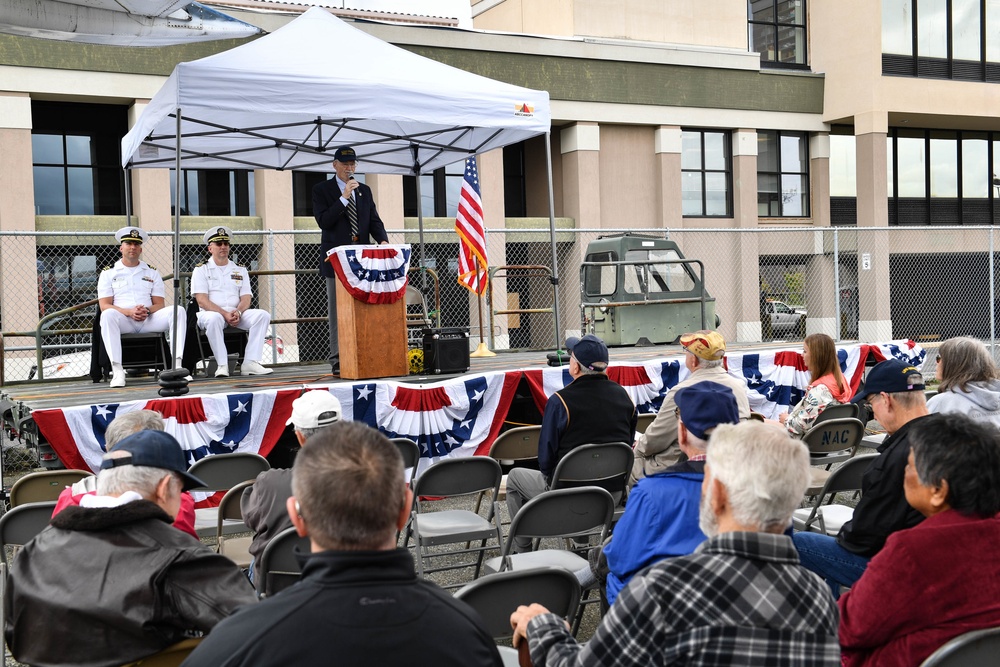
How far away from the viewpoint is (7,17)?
7023 millimetres

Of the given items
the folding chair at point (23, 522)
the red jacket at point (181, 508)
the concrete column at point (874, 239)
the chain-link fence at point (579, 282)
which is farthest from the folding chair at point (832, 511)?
the concrete column at point (874, 239)

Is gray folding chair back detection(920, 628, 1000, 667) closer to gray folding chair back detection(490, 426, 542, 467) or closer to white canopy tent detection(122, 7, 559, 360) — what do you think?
gray folding chair back detection(490, 426, 542, 467)

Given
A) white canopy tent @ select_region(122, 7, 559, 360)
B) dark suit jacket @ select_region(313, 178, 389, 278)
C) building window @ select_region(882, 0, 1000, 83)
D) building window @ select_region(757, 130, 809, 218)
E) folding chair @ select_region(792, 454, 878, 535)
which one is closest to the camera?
folding chair @ select_region(792, 454, 878, 535)

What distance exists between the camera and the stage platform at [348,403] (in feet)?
21.8

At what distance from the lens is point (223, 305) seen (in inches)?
360

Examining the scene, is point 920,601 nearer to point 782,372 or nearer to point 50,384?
point 782,372

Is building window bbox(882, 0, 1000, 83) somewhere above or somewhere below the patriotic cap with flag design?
above

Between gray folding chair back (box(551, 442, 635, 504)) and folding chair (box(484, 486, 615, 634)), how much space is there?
0.84 meters

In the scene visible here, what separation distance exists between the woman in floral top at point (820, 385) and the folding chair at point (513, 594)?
13.6ft

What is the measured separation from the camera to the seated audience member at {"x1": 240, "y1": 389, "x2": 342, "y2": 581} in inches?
142

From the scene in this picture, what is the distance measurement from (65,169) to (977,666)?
70.4 ft

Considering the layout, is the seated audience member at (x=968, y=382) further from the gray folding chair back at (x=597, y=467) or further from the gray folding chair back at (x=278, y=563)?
the gray folding chair back at (x=278, y=563)

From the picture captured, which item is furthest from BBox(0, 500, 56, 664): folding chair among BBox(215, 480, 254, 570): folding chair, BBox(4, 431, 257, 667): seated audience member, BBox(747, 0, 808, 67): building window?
BBox(747, 0, 808, 67): building window

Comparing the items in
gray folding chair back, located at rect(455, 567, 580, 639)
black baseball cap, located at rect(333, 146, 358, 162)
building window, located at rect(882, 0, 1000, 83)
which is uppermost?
building window, located at rect(882, 0, 1000, 83)
